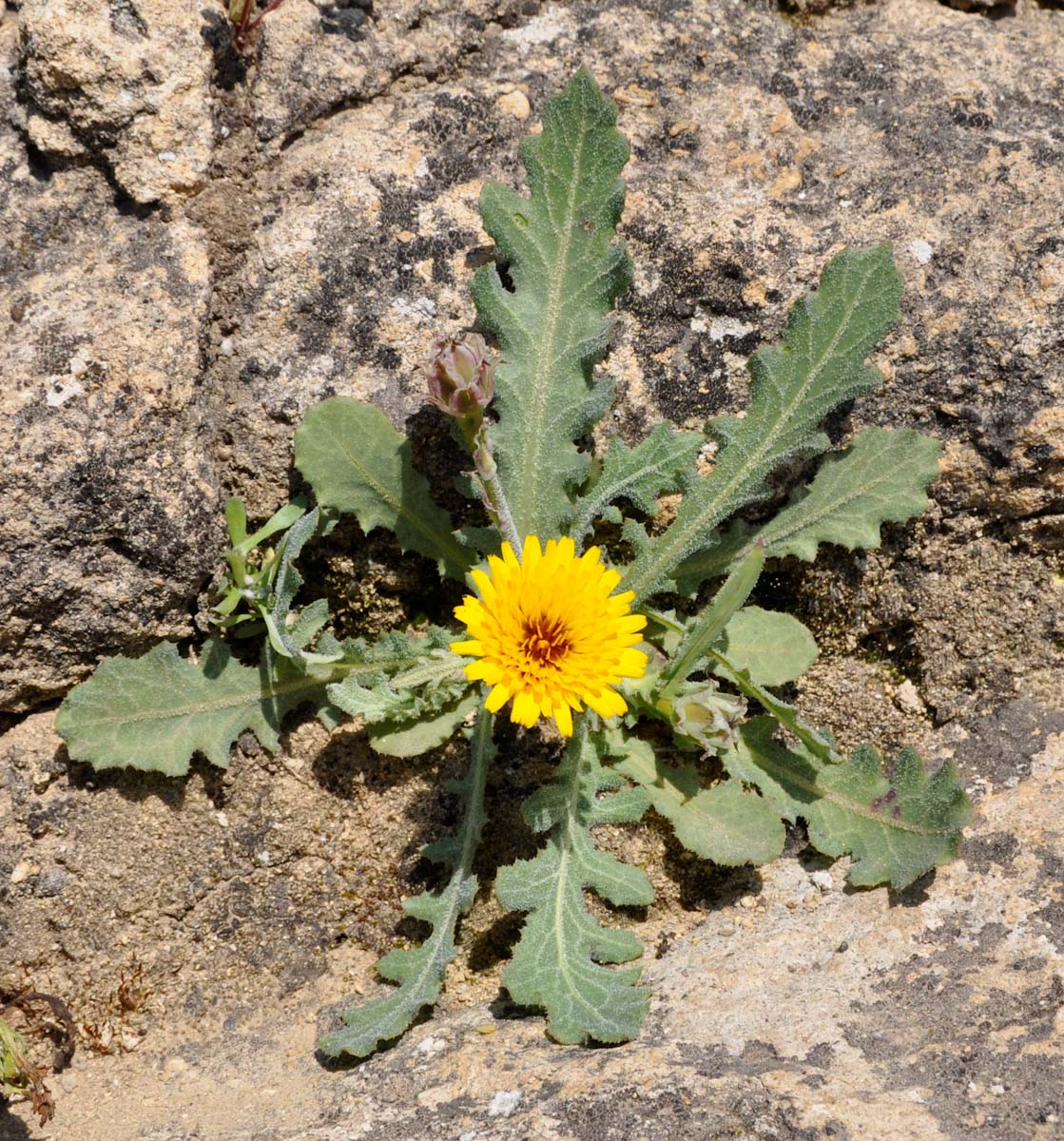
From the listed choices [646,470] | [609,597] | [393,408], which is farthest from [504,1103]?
[393,408]

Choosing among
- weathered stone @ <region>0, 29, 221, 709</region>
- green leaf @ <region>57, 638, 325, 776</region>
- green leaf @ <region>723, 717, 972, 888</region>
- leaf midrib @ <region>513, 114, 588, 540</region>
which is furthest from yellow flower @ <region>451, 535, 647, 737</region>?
weathered stone @ <region>0, 29, 221, 709</region>

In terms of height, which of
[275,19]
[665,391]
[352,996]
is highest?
[275,19]

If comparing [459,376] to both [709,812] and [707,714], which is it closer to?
[707,714]

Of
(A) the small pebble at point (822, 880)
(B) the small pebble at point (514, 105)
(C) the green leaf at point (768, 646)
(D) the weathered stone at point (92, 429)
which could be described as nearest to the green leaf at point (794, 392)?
(C) the green leaf at point (768, 646)

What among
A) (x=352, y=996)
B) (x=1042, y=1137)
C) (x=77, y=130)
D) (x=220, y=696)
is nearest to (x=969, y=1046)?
(x=1042, y=1137)

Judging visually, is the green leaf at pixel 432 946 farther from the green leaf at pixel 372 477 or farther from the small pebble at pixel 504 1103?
the green leaf at pixel 372 477

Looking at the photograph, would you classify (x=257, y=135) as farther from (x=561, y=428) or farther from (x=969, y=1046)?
(x=969, y=1046)
